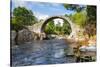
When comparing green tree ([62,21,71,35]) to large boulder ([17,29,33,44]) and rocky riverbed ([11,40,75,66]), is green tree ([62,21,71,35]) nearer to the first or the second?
rocky riverbed ([11,40,75,66])

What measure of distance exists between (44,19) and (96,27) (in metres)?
0.58

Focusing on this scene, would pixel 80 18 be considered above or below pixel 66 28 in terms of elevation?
above

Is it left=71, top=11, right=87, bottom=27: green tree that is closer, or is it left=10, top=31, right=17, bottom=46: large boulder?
left=10, top=31, right=17, bottom=46: large boulder

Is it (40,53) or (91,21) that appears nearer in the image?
(40,53)

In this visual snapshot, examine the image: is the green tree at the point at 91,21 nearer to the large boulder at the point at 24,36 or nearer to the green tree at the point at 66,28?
the green tree at the point at 66,28

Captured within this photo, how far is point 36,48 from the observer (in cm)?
178

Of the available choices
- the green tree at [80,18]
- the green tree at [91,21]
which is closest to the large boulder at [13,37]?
the green tree at [80,18]

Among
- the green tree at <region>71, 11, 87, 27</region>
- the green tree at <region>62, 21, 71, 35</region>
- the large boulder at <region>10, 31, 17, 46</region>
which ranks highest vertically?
the green tree at <region>71, 11, 87, 27</region>

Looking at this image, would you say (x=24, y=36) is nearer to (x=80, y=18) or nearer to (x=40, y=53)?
(x=40, y=53)

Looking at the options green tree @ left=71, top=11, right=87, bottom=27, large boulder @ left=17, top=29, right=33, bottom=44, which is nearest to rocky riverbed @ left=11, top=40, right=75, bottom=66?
large boulder @ left=17, top=29, right=33, bottom=44

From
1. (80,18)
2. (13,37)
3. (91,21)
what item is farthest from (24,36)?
(91,21)

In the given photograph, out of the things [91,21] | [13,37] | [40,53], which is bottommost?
[40,53]
